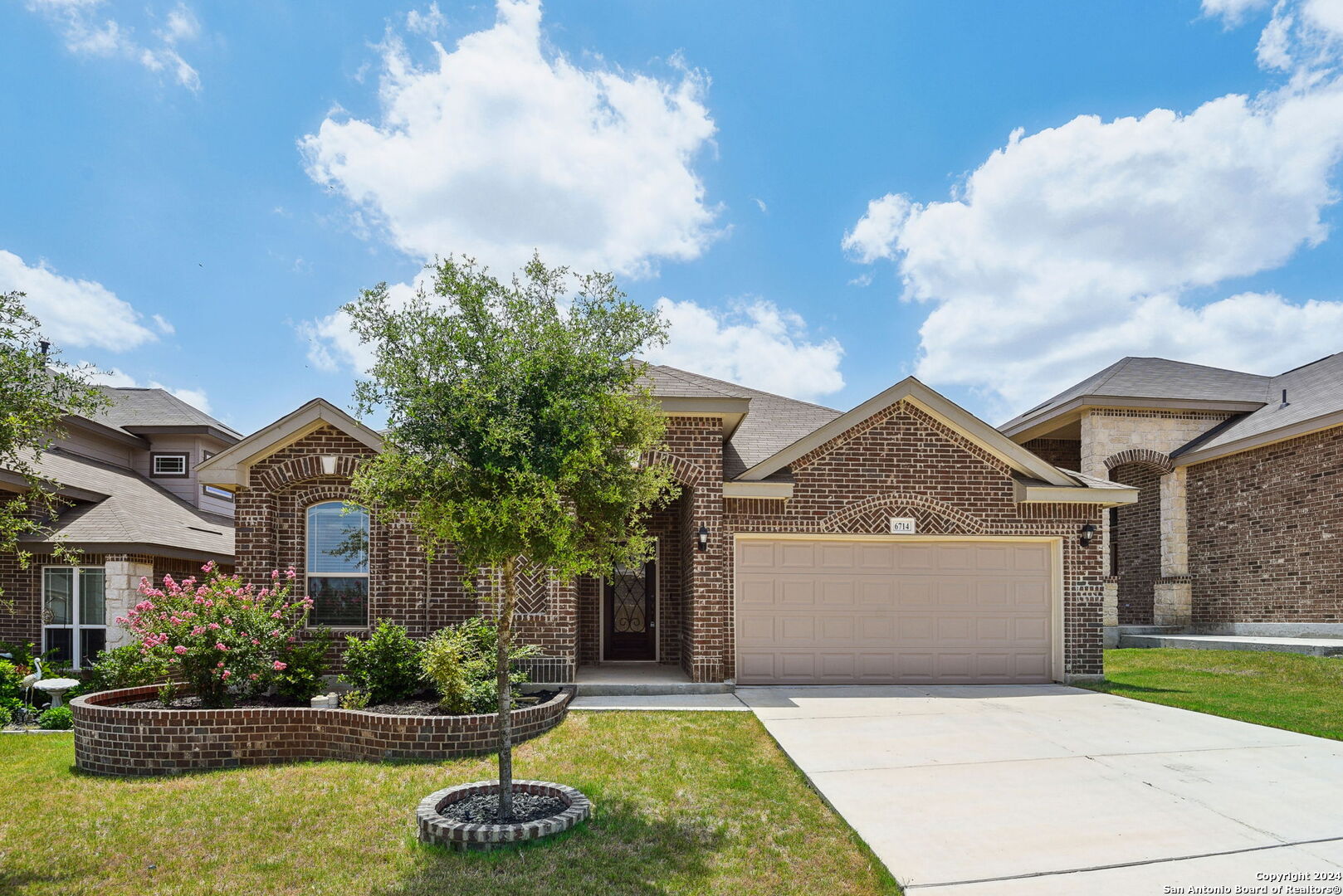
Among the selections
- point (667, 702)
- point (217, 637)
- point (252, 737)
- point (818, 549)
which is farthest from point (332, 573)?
point (818, 549)

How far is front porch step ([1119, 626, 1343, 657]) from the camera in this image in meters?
12.9

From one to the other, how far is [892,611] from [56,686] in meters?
11.3

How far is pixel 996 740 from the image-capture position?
26.6 feet

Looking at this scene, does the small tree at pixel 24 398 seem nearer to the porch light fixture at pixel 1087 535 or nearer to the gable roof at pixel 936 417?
the gable roof at pixel 936 417

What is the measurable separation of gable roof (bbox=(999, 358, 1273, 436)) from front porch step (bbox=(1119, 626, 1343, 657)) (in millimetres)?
4833

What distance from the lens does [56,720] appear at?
10070mm

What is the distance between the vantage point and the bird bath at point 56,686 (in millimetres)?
10297

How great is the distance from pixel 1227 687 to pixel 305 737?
12.0 m

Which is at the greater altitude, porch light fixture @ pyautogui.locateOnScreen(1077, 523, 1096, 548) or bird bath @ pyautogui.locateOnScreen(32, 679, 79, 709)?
porch light fixture @ pyautogui.locateOnScreen(1077, 523, 1096, 548)

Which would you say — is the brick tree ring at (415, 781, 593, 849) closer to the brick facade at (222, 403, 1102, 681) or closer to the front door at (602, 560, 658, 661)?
the brick facade at (222, 403, 1102, 681)

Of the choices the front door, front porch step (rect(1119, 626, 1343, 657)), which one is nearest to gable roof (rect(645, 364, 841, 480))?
the front door

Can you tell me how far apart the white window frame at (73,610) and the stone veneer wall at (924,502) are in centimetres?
1002

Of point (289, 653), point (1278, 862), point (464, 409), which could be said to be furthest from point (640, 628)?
point (1278, 862)

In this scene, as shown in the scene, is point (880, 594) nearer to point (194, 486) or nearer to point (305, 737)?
point (305, 737)
